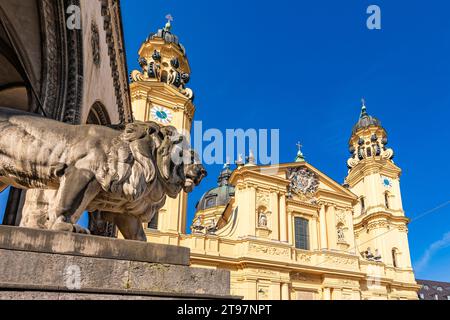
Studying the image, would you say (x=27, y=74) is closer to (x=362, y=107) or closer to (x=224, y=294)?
(x=224, y=294)

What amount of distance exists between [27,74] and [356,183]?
35200 mm

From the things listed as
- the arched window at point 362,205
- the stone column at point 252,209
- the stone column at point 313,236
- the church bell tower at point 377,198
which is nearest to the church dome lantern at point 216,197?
the church bell tower at point 377,198

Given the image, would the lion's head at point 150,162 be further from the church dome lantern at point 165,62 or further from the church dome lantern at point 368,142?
the church dome lantern at point 368,142

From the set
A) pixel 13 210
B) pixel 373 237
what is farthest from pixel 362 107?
pixel 13 210

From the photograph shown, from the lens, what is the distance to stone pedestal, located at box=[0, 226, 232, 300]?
84.6 inches

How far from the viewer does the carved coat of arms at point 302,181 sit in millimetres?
27922

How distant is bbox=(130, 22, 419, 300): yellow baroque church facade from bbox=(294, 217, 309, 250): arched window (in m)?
0.07

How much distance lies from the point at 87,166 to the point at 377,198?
110 feet

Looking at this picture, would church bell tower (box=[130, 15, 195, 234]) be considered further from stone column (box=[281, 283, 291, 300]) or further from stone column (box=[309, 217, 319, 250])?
stone column (box=[309, 217, 319, 250])

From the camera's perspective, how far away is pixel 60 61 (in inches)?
227

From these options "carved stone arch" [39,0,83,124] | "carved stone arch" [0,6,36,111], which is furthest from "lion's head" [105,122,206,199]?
"carved stone arch" [0,6,36,111]
